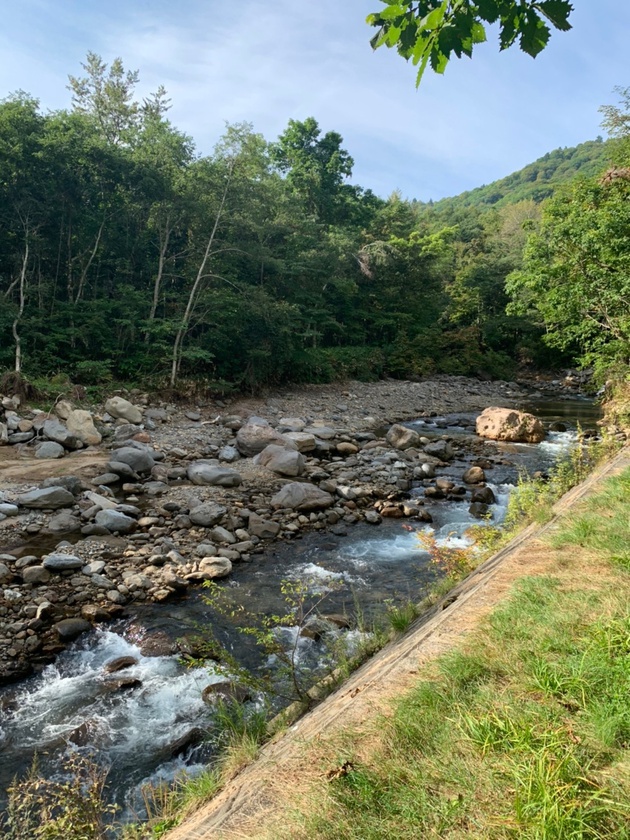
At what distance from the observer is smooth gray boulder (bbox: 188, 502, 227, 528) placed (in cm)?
801

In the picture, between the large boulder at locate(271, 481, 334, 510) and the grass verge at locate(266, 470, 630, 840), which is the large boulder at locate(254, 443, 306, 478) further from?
the grass verge at locate(266, 470, 630, 840)

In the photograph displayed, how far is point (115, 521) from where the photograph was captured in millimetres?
7598

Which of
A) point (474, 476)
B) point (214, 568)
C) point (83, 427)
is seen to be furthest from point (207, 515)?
point (474, 476)

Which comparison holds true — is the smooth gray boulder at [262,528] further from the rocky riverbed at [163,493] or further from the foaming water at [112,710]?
the foaming water at [112,710]

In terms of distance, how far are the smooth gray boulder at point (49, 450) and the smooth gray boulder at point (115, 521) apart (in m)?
3.85

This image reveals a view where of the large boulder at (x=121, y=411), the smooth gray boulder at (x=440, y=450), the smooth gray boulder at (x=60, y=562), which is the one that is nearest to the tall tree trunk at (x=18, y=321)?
Result: the large boulder at (x=121, y=411)

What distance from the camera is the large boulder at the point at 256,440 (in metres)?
12.4

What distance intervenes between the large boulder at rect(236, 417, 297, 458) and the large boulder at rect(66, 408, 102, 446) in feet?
11.7

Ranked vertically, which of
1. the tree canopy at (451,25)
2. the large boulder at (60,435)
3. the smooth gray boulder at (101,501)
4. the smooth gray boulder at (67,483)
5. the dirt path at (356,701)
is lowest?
the smooth gray boulder at (101,501)

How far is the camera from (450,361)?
30.8 meters

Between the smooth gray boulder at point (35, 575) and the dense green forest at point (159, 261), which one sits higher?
the dense green forest at point (159, 261)

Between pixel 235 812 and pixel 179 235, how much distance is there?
772 inches

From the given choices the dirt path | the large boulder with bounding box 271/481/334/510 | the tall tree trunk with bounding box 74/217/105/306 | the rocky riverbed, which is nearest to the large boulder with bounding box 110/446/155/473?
the rocky riverbed

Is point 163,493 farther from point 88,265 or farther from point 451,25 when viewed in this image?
point 88,265
